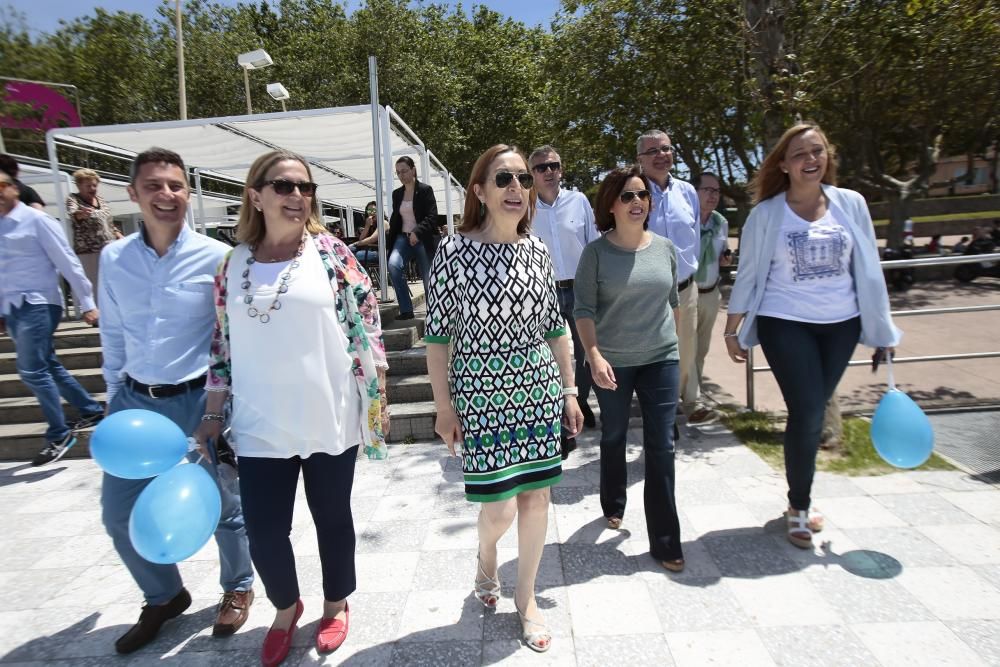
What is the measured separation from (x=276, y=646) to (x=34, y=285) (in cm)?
377

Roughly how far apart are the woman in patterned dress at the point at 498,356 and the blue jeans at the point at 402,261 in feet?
12.9

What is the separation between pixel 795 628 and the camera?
243cm

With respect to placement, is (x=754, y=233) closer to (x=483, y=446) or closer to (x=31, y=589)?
(x=483, y=446)

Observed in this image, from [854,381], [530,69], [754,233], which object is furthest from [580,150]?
[754,233]

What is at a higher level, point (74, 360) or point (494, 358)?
point (494, 358)

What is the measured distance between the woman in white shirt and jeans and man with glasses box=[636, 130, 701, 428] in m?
0.82

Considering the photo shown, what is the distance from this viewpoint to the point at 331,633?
247 cm

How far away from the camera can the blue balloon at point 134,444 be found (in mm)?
2107

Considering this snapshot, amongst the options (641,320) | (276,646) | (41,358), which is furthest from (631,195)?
(41,358)

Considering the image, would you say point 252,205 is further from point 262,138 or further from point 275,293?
point 262,138

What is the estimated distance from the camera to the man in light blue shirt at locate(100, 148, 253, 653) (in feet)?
7.79

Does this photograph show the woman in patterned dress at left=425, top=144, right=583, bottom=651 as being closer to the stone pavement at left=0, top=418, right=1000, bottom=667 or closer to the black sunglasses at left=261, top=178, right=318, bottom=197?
the stone pavement at left=0, top=418, right=1000, bottom=667

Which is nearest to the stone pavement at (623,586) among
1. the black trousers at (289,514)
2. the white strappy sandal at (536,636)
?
the white strappy sandal at (536,636)

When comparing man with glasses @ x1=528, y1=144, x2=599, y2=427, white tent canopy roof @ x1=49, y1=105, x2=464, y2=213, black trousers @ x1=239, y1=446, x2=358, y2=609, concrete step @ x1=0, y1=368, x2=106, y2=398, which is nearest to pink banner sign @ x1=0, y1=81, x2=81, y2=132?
white tent canopy roof @ x1=49, y1=105, x2=464, y2=213
